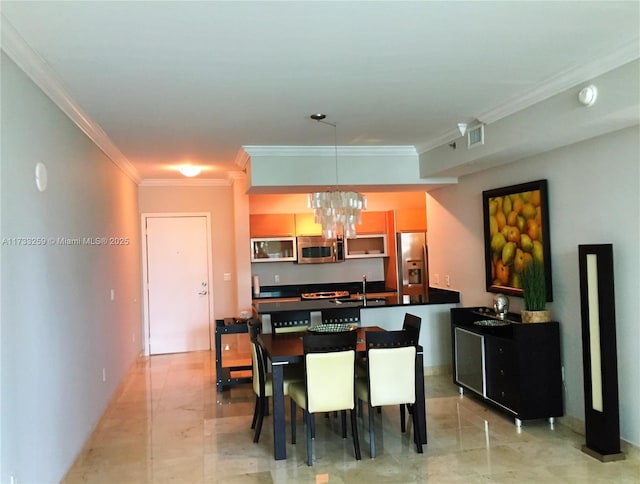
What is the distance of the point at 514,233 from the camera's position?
4.69m

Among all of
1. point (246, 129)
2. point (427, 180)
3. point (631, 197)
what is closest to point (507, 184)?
point (427, 180)

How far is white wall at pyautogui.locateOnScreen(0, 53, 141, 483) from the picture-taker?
8.43 feet

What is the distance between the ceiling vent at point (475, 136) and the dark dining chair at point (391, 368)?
189 centimetres

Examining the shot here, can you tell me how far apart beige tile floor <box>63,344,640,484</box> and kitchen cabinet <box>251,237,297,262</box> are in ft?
9.82

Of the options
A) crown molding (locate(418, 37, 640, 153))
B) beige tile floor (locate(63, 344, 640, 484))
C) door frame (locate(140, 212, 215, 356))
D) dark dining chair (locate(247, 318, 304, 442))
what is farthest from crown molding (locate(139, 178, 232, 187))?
crown molding (locate(418, 37, 640, 153))

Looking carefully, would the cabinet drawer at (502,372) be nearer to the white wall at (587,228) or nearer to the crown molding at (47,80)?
the white wall at (587,228)

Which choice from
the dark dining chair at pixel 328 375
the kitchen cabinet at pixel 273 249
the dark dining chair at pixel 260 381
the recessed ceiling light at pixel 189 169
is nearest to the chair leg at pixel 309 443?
the dark dining chair at pixel 328 375

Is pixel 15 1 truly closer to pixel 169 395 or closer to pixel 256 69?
pixel 256 69

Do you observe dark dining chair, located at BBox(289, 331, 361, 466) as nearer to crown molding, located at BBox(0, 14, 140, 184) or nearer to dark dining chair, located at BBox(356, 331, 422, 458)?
dark dining chair, located at BBox(356, 331, 422, 458)

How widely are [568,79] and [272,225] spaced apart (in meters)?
5.16

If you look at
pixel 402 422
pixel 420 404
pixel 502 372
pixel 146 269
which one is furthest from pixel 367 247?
pixel 420 404

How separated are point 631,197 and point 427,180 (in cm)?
247

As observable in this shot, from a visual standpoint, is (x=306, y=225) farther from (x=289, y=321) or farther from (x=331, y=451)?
Answer: (x=331, y=451)

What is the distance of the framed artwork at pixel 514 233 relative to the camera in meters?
4.30
